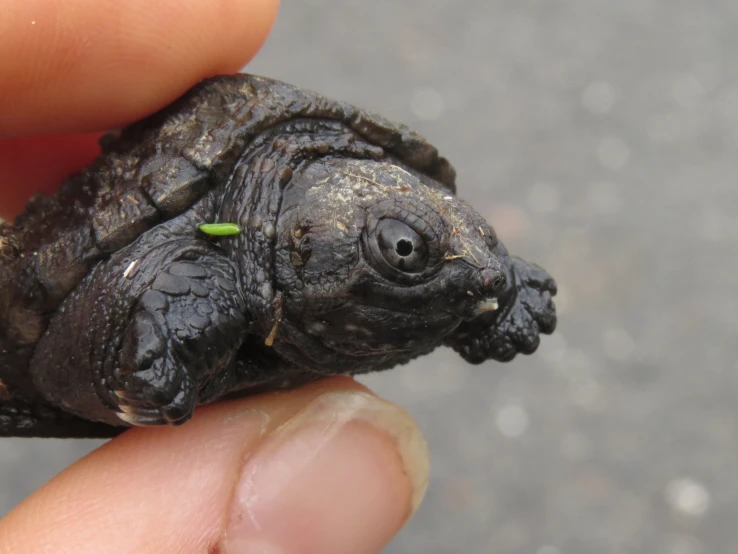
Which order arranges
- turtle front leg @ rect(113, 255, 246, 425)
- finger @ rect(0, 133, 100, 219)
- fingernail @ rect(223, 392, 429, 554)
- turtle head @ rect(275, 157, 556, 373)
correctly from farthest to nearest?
finger @ rect(0, 133, 100, 219), fingernail @ rect(223, 392, 429, 554), turtle head @ rect(275, 157, 556, 373), turtle front leg @ rect(113, 255, 246, 425)

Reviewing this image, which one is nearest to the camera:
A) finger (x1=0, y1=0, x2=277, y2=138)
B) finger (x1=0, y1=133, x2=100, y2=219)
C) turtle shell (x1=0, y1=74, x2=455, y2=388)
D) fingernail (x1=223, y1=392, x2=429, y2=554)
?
turtle shell (x1=0, y1=74, x2=455, y2=388)

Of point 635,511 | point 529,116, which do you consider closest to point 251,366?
point 635,511

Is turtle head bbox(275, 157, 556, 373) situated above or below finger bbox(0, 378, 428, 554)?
above

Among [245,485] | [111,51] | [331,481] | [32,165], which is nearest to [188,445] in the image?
[245,485]

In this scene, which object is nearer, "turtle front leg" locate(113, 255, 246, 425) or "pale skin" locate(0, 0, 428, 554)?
"turtle front leg" locate(113, 255, 246, 425)

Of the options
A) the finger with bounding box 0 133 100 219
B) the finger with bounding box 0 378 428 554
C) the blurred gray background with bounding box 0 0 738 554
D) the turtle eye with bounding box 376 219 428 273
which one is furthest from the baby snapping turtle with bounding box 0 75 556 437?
the blurred gray background with bounding box 0 0 738 554

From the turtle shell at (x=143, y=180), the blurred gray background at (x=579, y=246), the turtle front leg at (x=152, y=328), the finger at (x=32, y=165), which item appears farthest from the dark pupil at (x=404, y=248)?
the blurred gray background at (x=579, y=246)

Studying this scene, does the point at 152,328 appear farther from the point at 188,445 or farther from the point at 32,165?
the point at 32,165

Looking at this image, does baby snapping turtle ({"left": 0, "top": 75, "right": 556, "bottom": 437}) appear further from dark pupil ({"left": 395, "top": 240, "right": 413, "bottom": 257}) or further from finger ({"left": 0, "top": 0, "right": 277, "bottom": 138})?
finger ({"left": 0, "top": 0, "right": 277, "bottom": 138})
